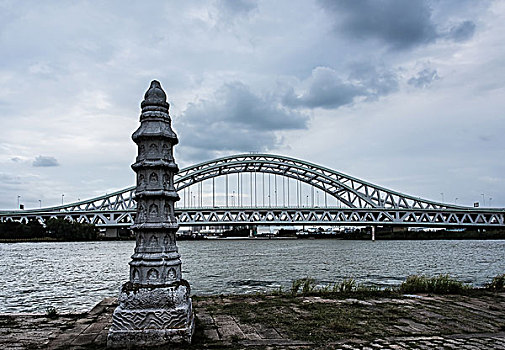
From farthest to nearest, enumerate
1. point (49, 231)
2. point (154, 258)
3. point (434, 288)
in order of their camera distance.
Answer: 1. point (49, 231)
2. point (434, 288)
3. point (154, 258)

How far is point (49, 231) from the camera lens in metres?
83.7

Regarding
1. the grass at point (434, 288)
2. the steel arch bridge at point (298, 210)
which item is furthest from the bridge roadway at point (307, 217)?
the grass at point (434, 288)

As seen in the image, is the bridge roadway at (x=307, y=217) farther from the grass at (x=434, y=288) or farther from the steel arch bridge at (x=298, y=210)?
the grass at (x=434, y=288)

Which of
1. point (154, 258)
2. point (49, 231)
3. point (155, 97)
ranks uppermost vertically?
point (155, 97)

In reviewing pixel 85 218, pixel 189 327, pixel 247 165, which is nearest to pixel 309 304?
pixel 189 327

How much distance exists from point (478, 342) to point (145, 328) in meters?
4.43

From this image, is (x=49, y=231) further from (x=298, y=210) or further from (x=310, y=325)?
(x=310, y=325)

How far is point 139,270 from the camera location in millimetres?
6738

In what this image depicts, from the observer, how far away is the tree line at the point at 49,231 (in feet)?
261

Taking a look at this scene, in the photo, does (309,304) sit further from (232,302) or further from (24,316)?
(24,316)

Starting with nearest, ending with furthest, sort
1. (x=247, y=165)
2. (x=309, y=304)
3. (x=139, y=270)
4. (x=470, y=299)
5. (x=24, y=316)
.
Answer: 1. (x=139, y=270)
2. (x=24, y=316)
3. (x=309, y=304)
4. (x=470, y=299)
5. (x=247, y=165)

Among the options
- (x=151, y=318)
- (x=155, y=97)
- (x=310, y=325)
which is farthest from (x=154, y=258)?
(x=310, y=325)

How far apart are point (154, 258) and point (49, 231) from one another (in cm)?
8496

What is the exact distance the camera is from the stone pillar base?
20.6 feet
